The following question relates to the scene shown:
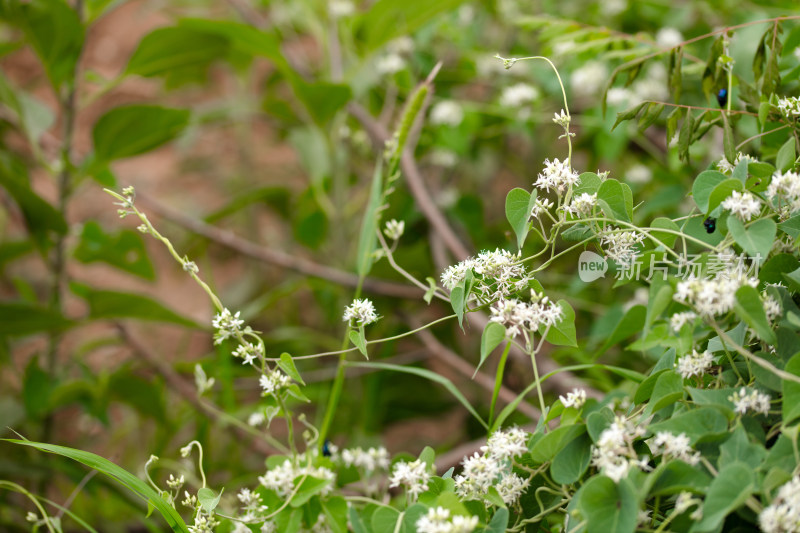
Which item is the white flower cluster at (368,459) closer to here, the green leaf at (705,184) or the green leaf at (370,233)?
the green leaf at (370,233)

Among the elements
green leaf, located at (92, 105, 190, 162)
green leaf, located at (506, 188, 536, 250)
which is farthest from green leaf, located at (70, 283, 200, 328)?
green leaf, located at (506, 188, 536, 250)

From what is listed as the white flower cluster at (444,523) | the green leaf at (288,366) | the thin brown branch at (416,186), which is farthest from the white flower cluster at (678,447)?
the thin brown branch at (416,186)

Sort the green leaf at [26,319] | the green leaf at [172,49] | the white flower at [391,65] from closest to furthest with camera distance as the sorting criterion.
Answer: the green leaf at [26,319] < the green leaf at [172,49] < the white flower at [391,65]

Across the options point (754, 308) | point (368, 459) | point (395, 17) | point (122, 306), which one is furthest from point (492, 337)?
point (395, 17)

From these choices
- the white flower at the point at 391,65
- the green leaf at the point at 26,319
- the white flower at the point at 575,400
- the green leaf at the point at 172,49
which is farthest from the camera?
the white flower at the point at 391,65

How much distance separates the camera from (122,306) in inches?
37.9

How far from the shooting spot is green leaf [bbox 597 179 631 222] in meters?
Result: 0.41

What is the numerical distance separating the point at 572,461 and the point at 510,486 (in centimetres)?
5

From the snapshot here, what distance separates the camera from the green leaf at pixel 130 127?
3.21 feet

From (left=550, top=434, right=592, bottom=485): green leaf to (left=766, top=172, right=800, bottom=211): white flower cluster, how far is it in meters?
0.18

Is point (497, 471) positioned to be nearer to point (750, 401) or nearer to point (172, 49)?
point (750, 401)

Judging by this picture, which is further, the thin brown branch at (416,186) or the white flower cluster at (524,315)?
the thin brown branch at (416,186)

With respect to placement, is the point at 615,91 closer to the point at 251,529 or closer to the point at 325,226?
the point at 325,226

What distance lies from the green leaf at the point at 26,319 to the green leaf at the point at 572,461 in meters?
0.78
